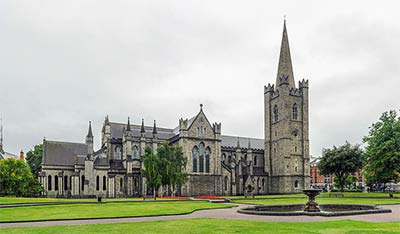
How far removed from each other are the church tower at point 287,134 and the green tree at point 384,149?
1935 centimetres

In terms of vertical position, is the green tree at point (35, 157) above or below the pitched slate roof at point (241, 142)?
below

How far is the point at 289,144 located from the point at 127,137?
115 feet

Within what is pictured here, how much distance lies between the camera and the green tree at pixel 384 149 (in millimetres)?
57062

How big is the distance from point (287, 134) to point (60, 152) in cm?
4687

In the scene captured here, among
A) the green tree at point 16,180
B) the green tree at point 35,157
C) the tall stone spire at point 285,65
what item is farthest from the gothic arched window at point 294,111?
the green tree at point 35,157

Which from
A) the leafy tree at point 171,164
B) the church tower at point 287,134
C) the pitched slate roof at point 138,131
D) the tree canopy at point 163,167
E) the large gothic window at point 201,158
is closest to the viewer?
the tree canopy at point 163,167

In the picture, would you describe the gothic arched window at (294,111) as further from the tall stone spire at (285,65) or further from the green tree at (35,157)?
the green tree at (35,157)

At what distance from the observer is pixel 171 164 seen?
57844 mm

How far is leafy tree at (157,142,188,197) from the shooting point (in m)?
57.1

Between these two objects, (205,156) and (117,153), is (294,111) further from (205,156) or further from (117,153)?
(117,153)

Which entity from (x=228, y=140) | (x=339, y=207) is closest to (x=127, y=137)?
(x=228, y=140)

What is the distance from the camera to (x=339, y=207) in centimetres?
3331

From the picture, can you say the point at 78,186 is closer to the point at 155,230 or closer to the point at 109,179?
the point at 109,179

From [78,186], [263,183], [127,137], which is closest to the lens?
[78,186]
